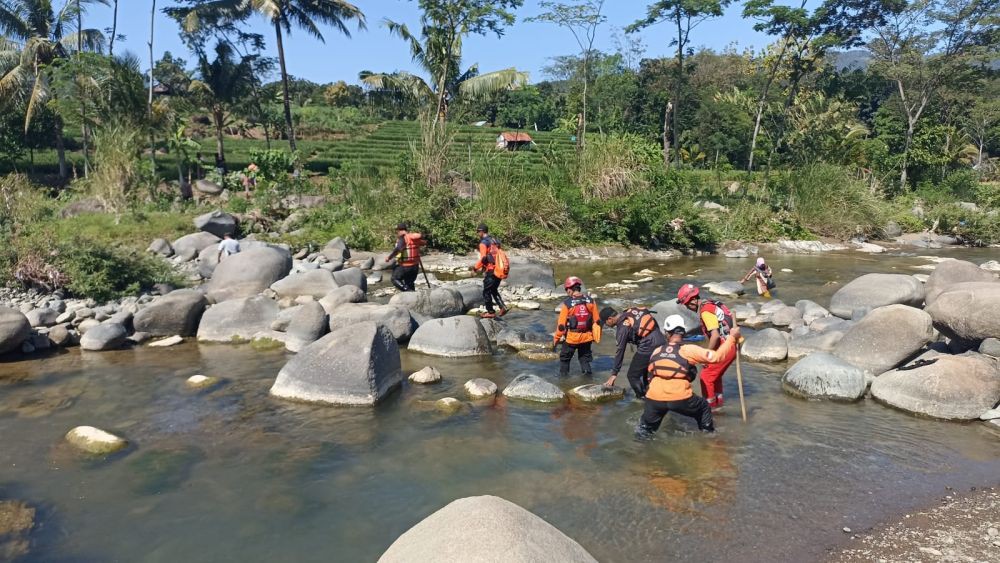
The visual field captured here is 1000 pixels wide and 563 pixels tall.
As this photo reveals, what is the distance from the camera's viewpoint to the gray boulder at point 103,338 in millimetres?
11086

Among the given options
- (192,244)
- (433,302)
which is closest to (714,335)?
(433,302)

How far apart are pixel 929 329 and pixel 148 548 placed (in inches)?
374

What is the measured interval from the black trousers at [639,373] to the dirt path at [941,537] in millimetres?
3231

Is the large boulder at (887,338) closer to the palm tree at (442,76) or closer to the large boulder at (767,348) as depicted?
the large boulder at (767,348)

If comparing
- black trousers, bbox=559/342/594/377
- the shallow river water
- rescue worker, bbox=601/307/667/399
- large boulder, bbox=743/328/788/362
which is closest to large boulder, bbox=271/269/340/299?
the shallow river water

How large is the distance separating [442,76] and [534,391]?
22.0 meters

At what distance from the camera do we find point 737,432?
7898 millimetres

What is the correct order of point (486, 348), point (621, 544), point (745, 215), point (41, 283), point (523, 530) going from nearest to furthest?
point (523, 530), point (621, 544), point (486, 348), point (41, 283), point (745, 215)

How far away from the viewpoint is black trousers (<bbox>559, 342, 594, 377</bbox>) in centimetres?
971

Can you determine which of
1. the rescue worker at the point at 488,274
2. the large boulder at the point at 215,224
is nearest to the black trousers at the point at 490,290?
the rescue worker at the point at 488,274

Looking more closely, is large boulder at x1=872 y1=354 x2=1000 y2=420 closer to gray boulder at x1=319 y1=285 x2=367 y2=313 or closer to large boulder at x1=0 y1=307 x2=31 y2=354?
gray boulder at x1=319 y1=285 x2=367 y2=313

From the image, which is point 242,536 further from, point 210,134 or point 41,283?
point 210,134

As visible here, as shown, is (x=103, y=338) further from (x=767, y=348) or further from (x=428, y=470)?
(x=767, y=348)

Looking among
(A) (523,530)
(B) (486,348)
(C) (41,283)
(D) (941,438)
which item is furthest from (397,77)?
(A) (523,530)
